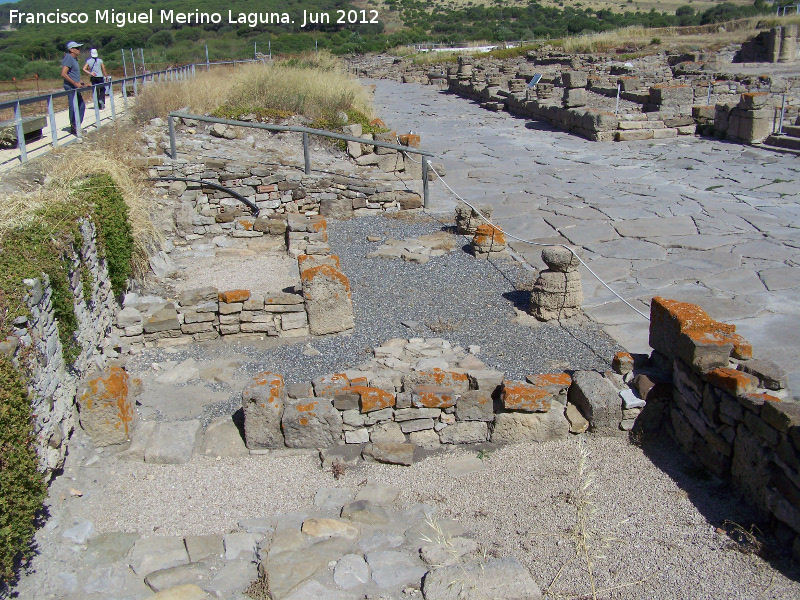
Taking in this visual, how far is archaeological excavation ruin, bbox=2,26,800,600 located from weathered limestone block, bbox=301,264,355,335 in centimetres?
2

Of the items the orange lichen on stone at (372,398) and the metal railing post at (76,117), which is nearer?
the orange lichen on stone at (372,398)

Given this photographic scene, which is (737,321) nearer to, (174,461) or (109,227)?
(174,461)

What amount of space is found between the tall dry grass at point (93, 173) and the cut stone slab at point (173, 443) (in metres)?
1.93

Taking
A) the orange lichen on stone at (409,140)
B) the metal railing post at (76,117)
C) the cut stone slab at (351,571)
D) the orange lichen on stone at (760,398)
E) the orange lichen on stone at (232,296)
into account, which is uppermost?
the metal railing post at (76,117)

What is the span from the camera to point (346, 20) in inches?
2837

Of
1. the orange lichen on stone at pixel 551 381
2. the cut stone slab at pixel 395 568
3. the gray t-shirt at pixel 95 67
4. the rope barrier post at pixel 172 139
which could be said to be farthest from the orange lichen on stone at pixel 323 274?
the gray t-shirt at pixel 95 67

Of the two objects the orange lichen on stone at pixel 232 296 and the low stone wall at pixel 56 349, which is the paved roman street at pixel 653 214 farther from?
the low stone wall at pixel 56 349

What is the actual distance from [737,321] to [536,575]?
4.02 metres

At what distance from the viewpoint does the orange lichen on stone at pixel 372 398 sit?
4.93 m

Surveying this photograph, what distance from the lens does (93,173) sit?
8375mm

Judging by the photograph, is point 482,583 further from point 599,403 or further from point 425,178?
point 425,178

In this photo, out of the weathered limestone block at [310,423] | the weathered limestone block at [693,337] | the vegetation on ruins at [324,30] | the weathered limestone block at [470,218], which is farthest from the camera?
the vegetation on ruins at [324,30]

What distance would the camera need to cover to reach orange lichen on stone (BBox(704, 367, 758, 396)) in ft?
13.9

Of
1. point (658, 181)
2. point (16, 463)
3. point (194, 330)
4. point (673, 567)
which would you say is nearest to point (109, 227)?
point (194, 330)
